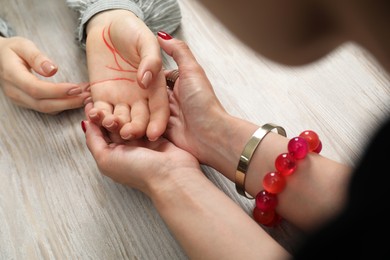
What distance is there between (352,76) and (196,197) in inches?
16.5

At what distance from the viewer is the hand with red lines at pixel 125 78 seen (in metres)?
0.63

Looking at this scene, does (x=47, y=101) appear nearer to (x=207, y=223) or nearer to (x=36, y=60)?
(x=36, y=60)

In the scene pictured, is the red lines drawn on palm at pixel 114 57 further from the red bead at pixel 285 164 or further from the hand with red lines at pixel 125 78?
the red bead at pixel 285 164

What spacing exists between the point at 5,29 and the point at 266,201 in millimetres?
640

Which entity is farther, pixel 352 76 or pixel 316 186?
pixel 352 76

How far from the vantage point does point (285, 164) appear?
542 mm

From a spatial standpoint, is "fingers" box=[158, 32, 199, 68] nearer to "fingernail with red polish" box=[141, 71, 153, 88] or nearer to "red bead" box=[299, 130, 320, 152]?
"fingernail with red polish" box=[141, 71, 153, 88]

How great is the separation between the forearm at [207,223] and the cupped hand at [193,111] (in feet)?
0.21

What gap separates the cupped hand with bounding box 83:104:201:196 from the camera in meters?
0.60

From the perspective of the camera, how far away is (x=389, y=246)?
237 mm

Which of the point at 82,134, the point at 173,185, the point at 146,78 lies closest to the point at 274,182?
the point at 173,185

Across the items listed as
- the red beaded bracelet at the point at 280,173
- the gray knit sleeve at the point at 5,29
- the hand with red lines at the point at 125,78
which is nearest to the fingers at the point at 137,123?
the hand with red lines at the point at 125,78

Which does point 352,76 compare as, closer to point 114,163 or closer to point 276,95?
point 276,95

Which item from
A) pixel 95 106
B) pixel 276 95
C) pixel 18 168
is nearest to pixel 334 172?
pixel 276 95
